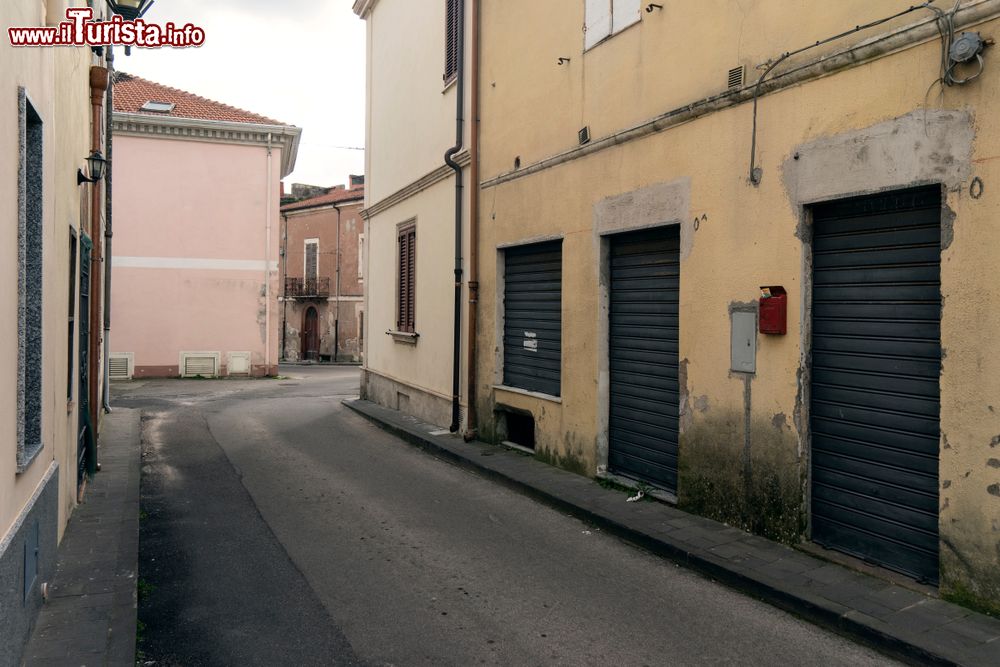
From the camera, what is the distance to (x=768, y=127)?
19.9 feet

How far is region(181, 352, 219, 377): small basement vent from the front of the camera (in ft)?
80.7

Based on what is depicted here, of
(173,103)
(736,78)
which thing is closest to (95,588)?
(736,78)

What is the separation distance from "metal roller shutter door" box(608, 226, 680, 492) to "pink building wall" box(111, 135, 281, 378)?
1957 centimetres

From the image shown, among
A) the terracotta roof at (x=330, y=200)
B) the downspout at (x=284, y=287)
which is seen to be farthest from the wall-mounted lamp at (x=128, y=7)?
the downspout at (x=284, y=287)

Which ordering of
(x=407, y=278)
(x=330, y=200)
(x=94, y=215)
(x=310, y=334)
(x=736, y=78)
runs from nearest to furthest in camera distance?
(x=736, y=78) < (x=94, y=215) < (x=407, y=278) < (x=330, y=200) < (x=310, y=334)

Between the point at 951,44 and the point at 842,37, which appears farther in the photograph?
the point at 842,37

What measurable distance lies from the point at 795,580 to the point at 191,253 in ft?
76.8

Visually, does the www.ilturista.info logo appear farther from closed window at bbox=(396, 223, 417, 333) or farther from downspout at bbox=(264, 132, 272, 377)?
downspout at bbox=(264, 132, 272, 377)

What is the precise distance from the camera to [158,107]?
25.2 meters

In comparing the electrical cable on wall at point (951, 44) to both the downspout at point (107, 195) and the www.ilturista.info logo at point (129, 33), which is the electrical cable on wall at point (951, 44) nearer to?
the www.ilturista.info logo at point (129, 33)

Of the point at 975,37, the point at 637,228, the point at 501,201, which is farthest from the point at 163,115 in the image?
the point at 975,37

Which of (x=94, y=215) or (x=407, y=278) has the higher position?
(x=94, y=215)

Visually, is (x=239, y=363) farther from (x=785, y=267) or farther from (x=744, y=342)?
(x=785, y=267)

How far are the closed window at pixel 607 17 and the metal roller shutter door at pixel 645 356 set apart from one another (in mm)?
2196
